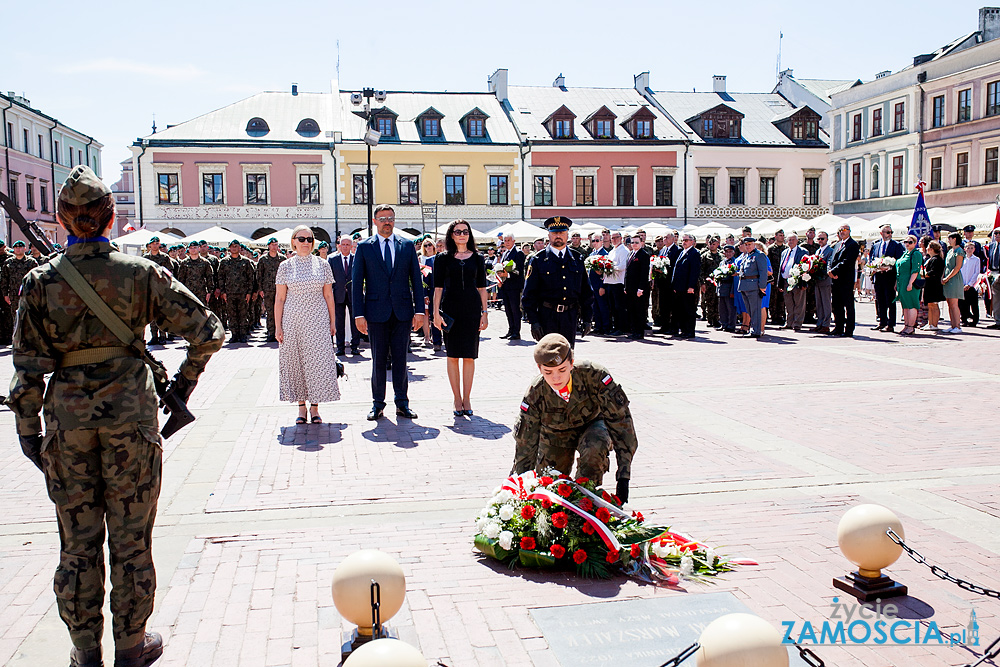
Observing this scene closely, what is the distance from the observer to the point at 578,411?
5145mm

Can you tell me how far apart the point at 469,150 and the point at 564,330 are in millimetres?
36886

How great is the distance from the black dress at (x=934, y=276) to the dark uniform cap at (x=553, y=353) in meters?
14.1

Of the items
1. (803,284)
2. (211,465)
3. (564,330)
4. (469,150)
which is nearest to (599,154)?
(469,150)

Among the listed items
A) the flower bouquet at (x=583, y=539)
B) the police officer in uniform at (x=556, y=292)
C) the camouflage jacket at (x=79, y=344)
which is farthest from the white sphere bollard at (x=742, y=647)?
the police officer in uniform at (x=556, y=292)

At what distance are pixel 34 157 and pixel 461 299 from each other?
5242cm

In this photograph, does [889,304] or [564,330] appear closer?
[564,330]

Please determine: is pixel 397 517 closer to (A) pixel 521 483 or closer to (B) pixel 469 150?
(A) pixel 521 483

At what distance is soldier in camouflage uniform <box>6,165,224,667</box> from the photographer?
330 centimetres

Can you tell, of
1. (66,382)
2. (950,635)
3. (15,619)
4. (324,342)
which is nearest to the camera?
(66,382)

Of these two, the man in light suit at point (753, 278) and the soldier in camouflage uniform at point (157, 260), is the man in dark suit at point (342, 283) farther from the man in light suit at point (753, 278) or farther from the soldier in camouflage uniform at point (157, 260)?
the man in light suit at point (753, 278)

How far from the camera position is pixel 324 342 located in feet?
28.3

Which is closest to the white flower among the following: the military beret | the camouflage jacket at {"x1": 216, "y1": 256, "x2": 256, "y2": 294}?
the military beret

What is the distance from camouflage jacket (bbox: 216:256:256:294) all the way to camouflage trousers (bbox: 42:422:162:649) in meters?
14.4

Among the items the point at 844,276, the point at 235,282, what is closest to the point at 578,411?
the point at 844,276
